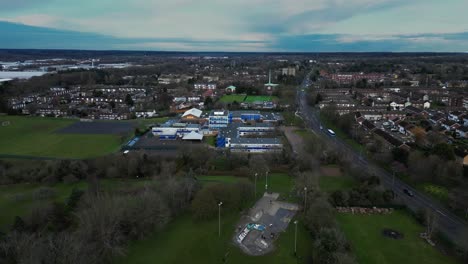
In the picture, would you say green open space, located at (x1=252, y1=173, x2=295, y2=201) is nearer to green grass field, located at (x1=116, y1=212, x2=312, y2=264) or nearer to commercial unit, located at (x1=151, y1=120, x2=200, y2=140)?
green grass field, located at (x1=116, y1=212, x2=312, y2=264)

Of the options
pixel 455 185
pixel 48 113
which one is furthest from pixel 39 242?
pixel 48 113

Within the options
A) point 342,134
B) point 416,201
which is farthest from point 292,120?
point 416,201

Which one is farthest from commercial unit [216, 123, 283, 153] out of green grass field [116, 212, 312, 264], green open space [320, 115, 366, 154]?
green grass field [116, 212, 312, 264]

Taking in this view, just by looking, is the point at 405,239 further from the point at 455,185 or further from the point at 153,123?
the point at 153,123

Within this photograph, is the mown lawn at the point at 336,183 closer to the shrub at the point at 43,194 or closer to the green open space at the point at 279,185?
the green open space at the point at 279,185

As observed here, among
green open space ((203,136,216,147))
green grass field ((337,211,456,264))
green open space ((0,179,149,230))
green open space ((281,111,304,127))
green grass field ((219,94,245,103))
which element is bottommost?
green grass field ((337,211,456,264))

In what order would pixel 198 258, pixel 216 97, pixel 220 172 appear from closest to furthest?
pixel 198 258 < pixel 220 172 < pixel 216 97
